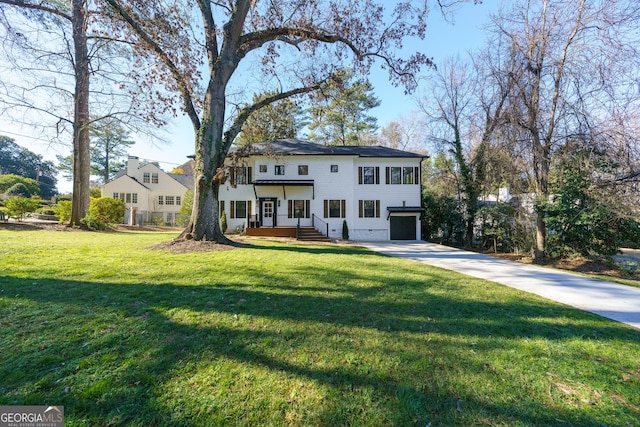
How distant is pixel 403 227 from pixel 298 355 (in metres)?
17.5

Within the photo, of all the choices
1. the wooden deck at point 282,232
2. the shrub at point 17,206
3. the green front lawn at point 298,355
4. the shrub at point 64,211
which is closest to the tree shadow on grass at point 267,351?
the green front lawn at point 298,355

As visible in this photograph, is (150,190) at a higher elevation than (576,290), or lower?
higher

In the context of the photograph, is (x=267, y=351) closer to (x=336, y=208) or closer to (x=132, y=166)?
(x=336, y=208)

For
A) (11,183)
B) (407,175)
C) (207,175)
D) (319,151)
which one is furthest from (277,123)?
(11,183)

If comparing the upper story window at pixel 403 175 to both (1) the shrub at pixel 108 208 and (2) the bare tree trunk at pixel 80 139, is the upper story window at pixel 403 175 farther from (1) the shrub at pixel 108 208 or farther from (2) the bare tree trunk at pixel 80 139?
(1) the shrub at pixel 108 208

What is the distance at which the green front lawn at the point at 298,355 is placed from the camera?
2137 mm

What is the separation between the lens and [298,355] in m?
2.85

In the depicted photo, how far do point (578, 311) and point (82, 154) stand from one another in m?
20.8

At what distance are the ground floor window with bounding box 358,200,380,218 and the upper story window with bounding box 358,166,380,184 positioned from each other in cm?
148

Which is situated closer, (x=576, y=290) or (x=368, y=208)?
(x=576, y=290)

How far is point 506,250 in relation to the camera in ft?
49.8

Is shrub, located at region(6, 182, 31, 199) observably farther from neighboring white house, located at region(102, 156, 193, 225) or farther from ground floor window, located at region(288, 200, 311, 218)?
ground floor window, located at region(288, 200, 311, 218)

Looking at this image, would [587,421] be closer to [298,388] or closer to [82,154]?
[298,388]

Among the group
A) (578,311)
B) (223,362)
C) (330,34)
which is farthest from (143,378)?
(330,34)
